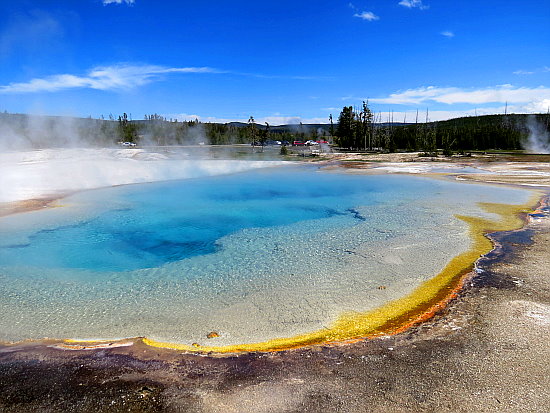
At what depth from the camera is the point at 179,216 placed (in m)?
12.4

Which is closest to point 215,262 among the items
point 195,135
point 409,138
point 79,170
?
point 79,170

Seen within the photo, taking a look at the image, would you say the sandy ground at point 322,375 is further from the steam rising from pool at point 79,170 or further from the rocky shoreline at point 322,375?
the steam rising from pool at point 79,170

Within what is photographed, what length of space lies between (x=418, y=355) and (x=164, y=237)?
732 centimetres

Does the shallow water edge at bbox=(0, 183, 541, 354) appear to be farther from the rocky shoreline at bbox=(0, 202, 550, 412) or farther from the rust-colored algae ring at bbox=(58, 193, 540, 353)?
the rocky shoreline at bbox=(0, 202, 550, 412)

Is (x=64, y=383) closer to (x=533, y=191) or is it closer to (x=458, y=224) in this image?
(x=458, y=224)

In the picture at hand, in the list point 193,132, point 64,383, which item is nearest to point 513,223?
point 64,383

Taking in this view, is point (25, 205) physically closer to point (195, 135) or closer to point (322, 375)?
point (322, 375)

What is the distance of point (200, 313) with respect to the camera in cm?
543

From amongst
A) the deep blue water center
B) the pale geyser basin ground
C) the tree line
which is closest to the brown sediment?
the pale geyser basin ground

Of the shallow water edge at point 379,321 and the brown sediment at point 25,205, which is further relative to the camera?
the brown sediment at point 25,205

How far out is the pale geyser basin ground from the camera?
5219 millimetres

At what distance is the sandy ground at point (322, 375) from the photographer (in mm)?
3352

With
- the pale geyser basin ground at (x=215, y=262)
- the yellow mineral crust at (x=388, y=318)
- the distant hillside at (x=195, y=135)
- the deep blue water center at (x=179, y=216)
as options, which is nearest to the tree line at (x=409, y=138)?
the distant hillside at (x=195, y=135)

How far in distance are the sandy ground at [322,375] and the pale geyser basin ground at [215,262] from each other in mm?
644
